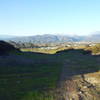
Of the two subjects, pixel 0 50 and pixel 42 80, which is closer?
pixel 42 80

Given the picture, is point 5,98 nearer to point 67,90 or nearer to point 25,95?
point 25,95

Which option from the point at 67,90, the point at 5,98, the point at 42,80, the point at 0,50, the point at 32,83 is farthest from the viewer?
the point at 0,50

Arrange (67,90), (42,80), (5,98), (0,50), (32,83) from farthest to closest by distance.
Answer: (0,50) → (42,80) → (32,83) → (67,90) → (5,98)

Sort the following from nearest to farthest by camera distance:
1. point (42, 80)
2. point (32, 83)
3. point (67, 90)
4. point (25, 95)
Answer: point (25, 95)
point (67, 90)
point (32, 83)
point (42, 80)

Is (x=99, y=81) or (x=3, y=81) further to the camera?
(x=99, y=81)

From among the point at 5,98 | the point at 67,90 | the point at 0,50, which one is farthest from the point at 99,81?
the point at 0,50

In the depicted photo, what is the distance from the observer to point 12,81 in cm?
3506

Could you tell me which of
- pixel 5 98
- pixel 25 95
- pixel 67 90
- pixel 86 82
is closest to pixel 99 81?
pixel 86 82

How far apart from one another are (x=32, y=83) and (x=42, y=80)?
281cm

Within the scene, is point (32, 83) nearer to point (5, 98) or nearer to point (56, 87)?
point (56, 87)

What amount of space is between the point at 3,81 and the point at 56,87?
741 cm

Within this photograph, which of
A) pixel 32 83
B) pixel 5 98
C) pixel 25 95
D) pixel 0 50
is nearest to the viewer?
pixel 5 98

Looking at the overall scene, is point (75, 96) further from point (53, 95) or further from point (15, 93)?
point (15, 93)

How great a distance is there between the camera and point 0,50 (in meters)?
76.9
